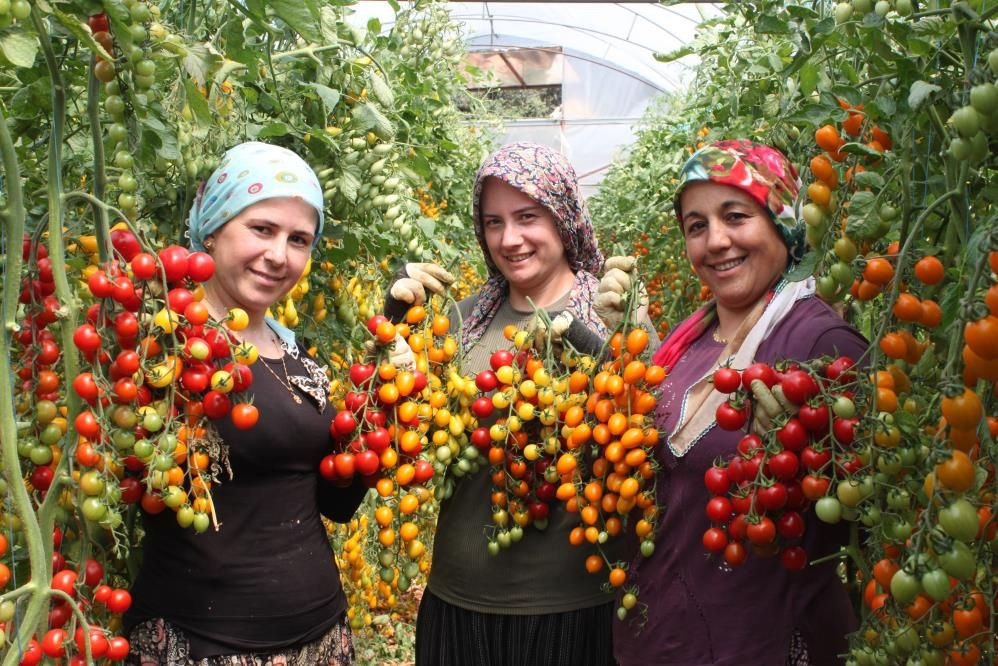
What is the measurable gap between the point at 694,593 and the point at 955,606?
63 centimetres

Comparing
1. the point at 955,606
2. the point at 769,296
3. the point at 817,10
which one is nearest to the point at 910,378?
the point at 955,606

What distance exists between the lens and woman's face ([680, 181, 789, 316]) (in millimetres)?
1433

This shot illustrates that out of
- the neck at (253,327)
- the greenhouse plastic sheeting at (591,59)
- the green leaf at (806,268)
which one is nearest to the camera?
the green leaf at (806,268)

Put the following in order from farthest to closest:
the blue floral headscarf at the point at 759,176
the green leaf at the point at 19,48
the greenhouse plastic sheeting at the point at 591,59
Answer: the greenhouse plastic sheeting at the point at 591,59, the blue floral headscarf at the point at 759,176, the green leaf at the point at 19,48

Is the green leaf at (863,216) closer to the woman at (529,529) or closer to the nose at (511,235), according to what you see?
the woman at (529,529)

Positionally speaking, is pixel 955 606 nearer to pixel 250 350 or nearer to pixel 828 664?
pixel 828 664

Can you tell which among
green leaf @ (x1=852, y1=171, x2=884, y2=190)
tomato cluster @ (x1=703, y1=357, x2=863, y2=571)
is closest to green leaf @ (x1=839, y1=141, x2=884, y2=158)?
green leaf @ (x1=852, y1=171, x2=884, y2=190)

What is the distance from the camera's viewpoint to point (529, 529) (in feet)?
5.58

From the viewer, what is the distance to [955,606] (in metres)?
0.77

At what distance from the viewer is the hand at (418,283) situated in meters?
1.63

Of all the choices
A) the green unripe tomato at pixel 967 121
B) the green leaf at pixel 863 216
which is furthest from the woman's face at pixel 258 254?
the green unripe tomato at pixel 967 121

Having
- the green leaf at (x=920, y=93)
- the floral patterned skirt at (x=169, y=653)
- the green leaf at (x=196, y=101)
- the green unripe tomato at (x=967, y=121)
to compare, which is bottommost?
the floral patterned skirt at (x=169, y=653)

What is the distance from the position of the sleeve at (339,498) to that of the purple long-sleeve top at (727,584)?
540mm

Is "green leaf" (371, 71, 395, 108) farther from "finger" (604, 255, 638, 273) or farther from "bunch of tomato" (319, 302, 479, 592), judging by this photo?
"finger" (604, 255, 638, 273)
